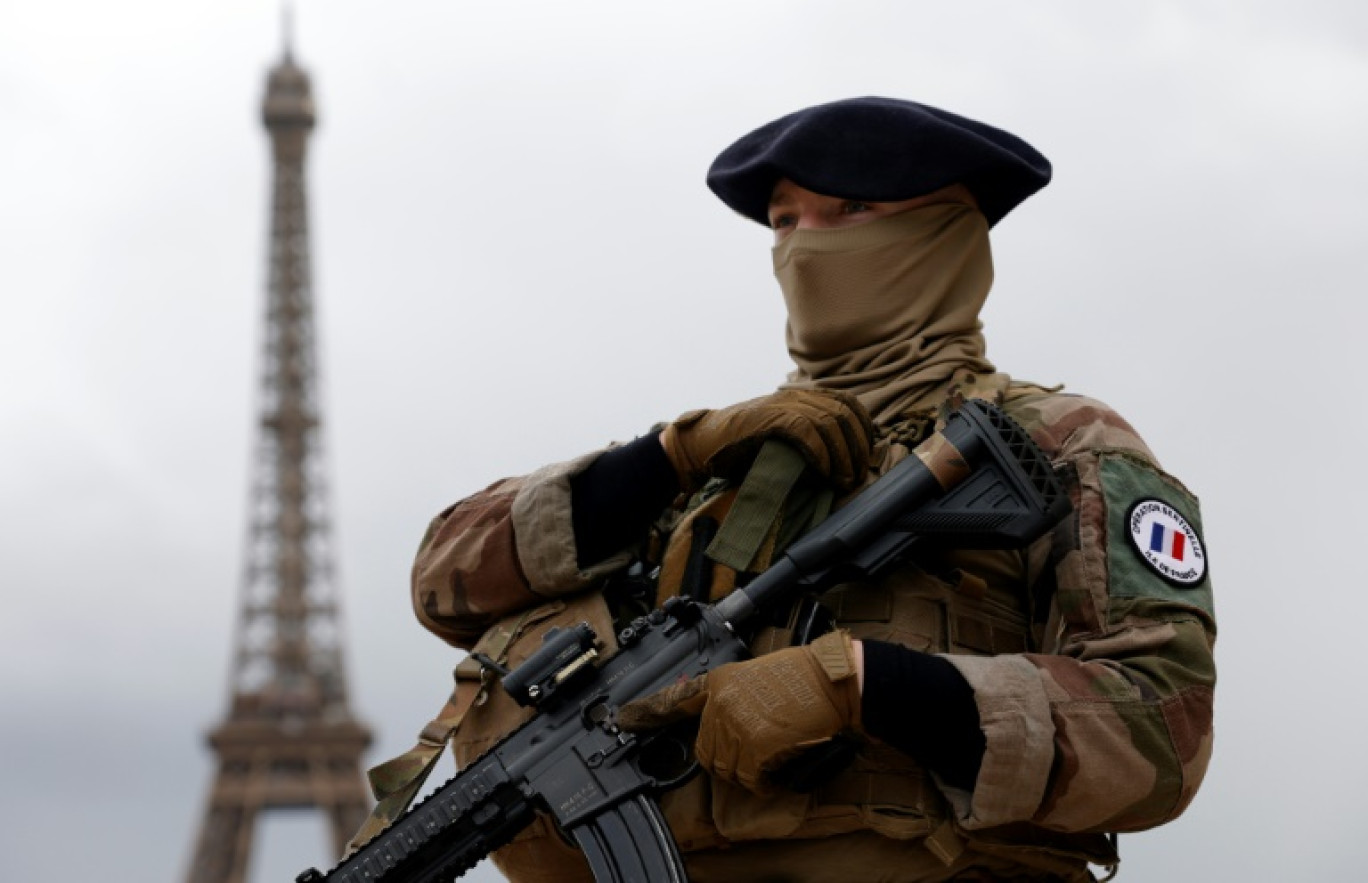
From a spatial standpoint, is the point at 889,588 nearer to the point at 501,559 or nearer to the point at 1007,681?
the point at 1007,681

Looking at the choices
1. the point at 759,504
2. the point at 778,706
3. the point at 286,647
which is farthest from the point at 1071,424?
the point at 286,647

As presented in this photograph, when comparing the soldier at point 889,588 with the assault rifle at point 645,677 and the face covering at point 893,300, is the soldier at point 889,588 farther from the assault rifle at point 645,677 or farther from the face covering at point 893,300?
the assault rifle at point 645,677

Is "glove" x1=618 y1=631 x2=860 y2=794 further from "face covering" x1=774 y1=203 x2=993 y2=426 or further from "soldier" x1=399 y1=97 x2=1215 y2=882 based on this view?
"face covering" x1=774 y1=203 x2=993 y2=426

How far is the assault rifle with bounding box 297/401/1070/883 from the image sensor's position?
514cm

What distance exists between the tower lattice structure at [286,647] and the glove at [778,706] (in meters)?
49.0

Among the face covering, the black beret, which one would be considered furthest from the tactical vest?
the black beret

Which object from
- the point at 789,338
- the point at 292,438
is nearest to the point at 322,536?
the point at 292,438

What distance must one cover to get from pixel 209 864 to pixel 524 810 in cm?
5115

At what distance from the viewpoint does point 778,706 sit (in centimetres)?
481

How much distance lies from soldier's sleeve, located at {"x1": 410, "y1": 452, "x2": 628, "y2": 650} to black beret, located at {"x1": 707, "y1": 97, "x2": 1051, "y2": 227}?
0.88 metres

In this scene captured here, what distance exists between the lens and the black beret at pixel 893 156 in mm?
5590

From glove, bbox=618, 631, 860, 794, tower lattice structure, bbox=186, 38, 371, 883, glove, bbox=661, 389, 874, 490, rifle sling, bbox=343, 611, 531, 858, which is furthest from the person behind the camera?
tower lattice structure, bbox=186, 38, 371, 883

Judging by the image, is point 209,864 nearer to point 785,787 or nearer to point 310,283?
point 310,283

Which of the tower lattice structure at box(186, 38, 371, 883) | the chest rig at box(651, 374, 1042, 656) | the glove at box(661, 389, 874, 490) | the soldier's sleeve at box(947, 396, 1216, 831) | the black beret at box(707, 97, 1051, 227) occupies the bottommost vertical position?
the soldier's sleeve at box(947, 396, 1216, 831)
